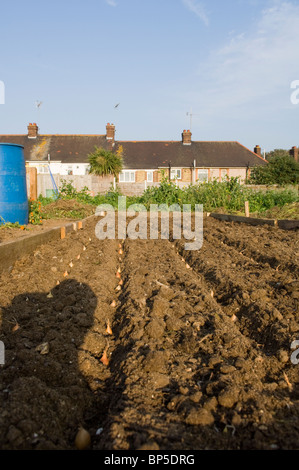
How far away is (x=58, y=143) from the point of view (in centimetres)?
3084

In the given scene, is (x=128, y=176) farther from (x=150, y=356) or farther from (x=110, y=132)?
(x=150, y=356)

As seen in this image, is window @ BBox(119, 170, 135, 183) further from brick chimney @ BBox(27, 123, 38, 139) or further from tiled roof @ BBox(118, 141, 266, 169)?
brick chimney @ BBox(27, 123, 38, 139)

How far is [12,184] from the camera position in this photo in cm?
710

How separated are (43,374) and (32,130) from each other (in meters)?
32.0

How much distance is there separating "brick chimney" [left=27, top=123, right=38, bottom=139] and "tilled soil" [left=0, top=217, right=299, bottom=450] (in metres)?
28.9

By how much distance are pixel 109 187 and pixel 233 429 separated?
17811 mm

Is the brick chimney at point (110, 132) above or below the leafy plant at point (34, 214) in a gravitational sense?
above

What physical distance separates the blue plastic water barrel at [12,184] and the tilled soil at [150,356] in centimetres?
235

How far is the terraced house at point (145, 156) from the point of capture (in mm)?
28875

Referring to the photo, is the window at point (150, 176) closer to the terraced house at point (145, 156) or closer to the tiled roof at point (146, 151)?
the terraced house at point (145, 156)

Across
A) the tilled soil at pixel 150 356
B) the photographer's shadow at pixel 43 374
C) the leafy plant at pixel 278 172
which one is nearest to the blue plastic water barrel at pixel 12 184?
the tilled soil at pixel 150 356

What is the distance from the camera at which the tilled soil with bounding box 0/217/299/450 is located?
69.6 inches

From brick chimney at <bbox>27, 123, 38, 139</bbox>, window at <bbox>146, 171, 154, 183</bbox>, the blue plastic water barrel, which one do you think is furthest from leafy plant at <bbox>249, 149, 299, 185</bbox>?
the blue plastic water barrel
